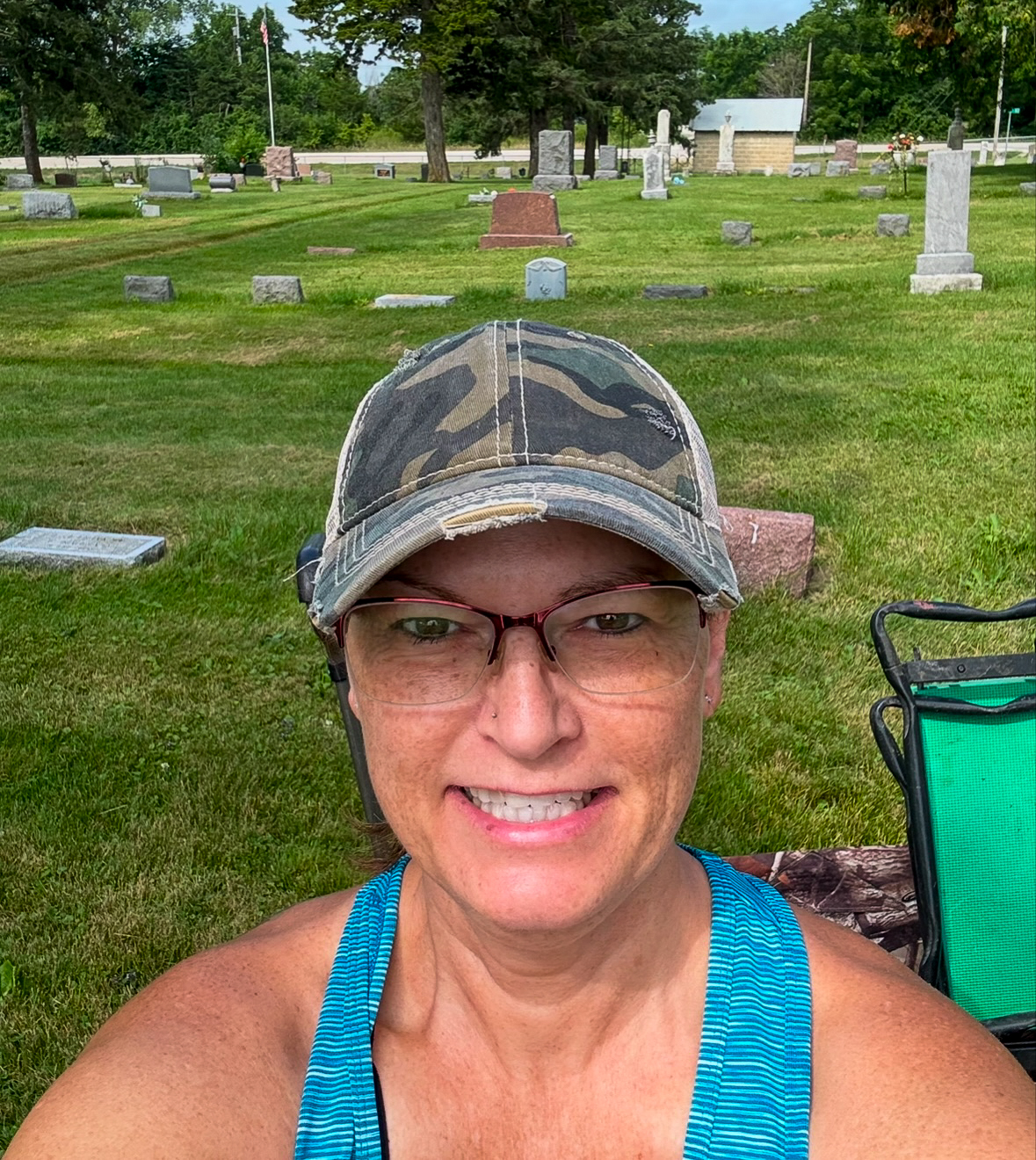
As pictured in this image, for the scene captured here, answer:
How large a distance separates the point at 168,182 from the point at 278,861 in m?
37.9

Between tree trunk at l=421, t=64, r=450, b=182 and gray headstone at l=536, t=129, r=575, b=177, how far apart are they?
24.8 ft

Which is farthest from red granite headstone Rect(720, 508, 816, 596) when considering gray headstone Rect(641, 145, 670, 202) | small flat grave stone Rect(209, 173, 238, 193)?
small flat grave stone Rect(209, 173, 238, 193)

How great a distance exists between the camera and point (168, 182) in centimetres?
3809

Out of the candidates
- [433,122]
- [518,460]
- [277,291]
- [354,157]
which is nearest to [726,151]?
[433,122]

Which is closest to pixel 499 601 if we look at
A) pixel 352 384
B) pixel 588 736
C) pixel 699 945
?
pixel 588 736

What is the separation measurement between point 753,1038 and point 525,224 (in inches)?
888

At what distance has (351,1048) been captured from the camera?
1.54 m

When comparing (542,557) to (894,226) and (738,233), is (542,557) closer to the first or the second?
(738,233)

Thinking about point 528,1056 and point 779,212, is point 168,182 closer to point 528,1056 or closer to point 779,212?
point 779,212

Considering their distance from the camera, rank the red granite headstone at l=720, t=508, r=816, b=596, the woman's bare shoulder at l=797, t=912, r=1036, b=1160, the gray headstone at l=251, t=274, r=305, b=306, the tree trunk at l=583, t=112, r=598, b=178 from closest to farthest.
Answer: the woman's bare shoulder at l=797, t=912, r=1036, b=1160 < the red granite headstone at l=720, t=508, r=816, b=596 < the gray headstone at l=251, t=274, r=305, b=306 < the tree trunk at l=583, t=112, r=598, b=178

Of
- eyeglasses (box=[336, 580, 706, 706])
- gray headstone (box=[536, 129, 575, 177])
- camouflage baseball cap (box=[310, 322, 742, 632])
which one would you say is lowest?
eyeglasses (box=[336, 580, 706, 706])

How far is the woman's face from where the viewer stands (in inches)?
55.7

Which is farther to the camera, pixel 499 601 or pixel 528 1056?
pixel 528 1056

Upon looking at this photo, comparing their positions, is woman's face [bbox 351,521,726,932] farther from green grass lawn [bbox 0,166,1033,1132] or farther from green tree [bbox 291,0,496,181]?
green tree [bbox 291,0,496,181]
